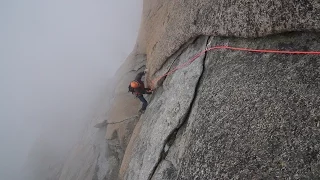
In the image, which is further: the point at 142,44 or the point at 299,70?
the point at 142,44

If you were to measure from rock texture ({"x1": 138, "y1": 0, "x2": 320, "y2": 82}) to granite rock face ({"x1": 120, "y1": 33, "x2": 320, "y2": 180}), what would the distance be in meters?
0.30

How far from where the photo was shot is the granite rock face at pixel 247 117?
539cm

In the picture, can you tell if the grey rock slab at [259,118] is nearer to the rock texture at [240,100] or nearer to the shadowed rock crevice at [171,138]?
the rock texture at [240,100]

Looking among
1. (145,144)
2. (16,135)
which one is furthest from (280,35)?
(16,135)

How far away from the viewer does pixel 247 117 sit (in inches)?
245

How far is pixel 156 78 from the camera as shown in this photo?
479 inches

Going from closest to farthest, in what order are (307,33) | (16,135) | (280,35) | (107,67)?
(307,33) < (280,35) < (107,67) < (16,135)

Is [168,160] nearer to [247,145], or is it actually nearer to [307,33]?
[247,145]

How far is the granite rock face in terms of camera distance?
539 centimetres

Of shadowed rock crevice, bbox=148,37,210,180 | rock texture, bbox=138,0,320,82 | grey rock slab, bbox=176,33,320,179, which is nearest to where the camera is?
grey rock slab, bbox=176,33,320,179

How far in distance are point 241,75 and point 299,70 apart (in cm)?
134

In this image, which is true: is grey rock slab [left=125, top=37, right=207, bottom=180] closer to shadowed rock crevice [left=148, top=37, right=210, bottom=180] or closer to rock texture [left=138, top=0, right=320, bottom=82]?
shadowed rock crevice [left=148, top=37, right=210, bottom=180]

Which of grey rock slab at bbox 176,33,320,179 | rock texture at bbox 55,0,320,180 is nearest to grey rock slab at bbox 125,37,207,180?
rock texture at bbox 55,0,320,180

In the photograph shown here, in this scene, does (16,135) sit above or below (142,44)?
below
